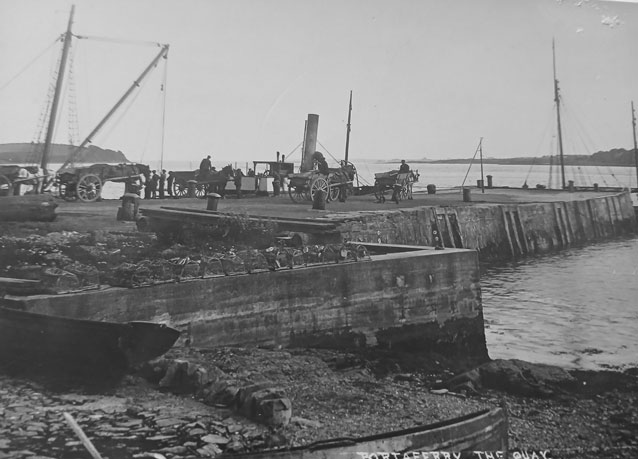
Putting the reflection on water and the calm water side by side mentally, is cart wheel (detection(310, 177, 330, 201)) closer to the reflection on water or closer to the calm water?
the calm water

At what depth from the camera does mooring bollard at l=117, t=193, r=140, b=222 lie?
1192cm

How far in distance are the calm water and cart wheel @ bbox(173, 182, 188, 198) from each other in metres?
8.55

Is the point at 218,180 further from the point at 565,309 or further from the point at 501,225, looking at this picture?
the point at 565,309

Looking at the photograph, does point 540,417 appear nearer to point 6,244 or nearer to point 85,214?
point 6,244

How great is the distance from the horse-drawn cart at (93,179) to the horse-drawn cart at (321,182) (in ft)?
14.8

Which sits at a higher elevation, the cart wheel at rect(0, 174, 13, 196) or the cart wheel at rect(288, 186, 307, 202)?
the cart wheel at rect(0, 174, 13, 196)

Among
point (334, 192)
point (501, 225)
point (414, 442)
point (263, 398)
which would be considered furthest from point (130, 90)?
point (501, 225)

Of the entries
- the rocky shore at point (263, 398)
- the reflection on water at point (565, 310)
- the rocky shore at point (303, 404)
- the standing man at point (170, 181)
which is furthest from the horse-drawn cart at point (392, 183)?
the rocky shore at point (303, 404)

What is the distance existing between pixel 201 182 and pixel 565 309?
11.9m

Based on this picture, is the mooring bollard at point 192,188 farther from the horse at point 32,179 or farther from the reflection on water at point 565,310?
the horse at point 32,179

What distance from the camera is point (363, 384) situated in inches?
289

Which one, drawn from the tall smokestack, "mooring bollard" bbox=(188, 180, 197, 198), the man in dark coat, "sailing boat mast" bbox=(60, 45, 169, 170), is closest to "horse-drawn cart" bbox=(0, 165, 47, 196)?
"sailing boat mast" bbox=(60, 45, 169, 170)

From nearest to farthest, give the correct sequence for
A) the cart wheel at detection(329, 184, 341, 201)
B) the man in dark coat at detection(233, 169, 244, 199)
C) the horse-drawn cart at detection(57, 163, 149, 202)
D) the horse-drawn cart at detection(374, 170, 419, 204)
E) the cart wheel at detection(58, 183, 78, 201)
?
the cart wheel at detection(58, 183, 78, 201) → the horse-drawn cart at detection(57, 163, 149, 202) → the cart wheel at detection(329, 184, 341, 201) → the man in dark coat at detection(233, 169, 244, 199) → the horse-drawn cart at detection(374, 170, 419, 204)

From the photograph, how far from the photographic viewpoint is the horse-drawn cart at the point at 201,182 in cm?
2022
